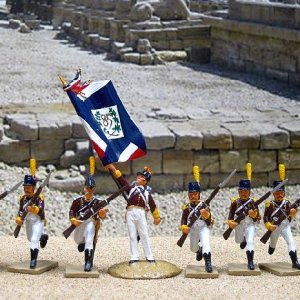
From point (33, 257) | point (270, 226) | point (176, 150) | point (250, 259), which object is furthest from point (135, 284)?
point (176, 150)

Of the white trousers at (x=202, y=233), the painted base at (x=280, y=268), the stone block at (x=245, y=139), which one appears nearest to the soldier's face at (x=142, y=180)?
the white trousers at (x=202, y=233)

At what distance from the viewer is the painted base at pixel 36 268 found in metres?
8.68

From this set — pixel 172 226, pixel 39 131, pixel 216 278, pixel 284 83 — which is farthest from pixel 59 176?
pixel 284 83

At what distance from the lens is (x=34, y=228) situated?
341 inches

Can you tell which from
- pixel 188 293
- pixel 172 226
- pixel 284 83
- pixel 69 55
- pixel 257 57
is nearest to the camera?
pixel 188 293

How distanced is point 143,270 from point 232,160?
5.75m

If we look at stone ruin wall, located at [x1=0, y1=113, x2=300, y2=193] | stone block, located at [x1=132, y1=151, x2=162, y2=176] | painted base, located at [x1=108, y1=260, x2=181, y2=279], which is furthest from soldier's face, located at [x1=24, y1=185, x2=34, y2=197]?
stone block, located at [x1=132, y1=151, x2=162, y2=176]

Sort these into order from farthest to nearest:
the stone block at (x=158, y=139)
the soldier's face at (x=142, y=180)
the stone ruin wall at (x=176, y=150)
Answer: the stone ruin wall at (x=176, y=150)
the stone block at (x=158, y=139)
the soldier's face at (x=142, y=180)

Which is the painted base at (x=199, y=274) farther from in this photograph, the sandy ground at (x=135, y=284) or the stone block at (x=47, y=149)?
the stone block at (x=47, y=149)

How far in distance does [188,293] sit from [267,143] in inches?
249

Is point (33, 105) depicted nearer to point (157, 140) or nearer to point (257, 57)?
point (157, 140)

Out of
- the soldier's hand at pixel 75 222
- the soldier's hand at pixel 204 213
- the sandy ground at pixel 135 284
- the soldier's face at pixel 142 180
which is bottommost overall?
the sandy ground at pixel 135 284

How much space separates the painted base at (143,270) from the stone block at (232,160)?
17.7 ft

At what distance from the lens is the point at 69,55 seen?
26.6 metres
